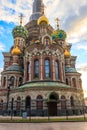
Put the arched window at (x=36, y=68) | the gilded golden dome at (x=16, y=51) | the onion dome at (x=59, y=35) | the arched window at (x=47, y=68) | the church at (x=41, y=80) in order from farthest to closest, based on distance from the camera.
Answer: the onion dome at (x=59, y=35) → the gilded golden dome at (x=16, y=51) → the arched window at (x=36, y=68) → the arched window at (x=47, y=68) → the church at (x=41, y=80)

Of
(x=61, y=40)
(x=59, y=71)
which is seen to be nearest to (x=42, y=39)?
(x=59, y=71)

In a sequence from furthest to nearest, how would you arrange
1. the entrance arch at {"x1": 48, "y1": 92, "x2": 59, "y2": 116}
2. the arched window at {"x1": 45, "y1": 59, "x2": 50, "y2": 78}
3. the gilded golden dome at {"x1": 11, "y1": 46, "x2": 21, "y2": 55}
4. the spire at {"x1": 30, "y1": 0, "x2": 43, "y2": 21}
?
the spire at {"x1": 30, "y1": 0, "x2": 43, "y2": 21} → the gilded golden dome at {"x1": 11, "y1": 46, "x2": 21, "y2": 55} → the arched window at {"x1": 45, "y1": 59, "x2": 50, "y2": 78} → the entrance arch at {"x1": 48, "y1": 92, "x2": 59, "y2": 116}

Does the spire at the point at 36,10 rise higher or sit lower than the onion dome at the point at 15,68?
higher

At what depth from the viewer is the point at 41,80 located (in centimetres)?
3089

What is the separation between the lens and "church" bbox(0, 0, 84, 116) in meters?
26.6

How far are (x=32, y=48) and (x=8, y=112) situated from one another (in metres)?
13.9

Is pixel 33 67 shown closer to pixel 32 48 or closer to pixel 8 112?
pixel 32 48

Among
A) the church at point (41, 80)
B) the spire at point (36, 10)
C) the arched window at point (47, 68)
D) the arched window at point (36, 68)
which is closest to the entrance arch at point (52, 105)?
the church at point (41, 80)

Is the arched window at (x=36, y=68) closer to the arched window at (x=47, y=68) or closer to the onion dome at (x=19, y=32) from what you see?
the arched window at (x=47, y=68)

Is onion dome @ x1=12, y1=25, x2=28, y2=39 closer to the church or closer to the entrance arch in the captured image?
the church

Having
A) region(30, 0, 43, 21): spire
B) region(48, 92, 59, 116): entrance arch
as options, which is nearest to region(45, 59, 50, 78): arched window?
region(48, 92, 59, 116): entrance arch

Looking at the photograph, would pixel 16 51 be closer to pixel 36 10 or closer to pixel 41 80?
pixel 41 80

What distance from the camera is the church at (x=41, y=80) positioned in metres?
26.6

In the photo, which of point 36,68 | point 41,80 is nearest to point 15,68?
point 36,68
